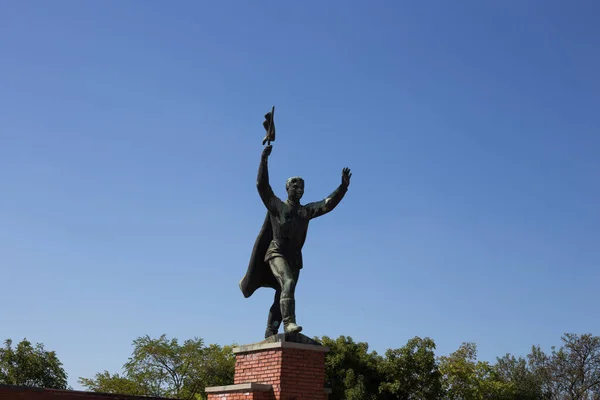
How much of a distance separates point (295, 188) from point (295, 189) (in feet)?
0.05

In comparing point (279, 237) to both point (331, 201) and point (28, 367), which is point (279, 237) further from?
point (28, 367)

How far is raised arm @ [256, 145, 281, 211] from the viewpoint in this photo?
1067cm

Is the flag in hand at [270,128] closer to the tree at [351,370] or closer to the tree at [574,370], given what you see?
the tree at [351,370]

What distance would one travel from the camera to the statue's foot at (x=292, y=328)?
9.90 meters

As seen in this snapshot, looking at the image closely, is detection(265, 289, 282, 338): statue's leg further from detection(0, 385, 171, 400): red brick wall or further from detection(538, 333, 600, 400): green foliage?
detection(538, 333, 600, 400): green foliage

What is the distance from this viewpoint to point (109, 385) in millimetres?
37625

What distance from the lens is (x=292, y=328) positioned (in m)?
9.91

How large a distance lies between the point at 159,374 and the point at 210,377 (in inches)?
130

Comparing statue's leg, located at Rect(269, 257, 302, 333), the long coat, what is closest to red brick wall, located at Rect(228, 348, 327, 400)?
statue's leg, located at Rect(269, 257, 302, 333)

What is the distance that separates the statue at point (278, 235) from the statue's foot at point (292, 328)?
0.41 metres

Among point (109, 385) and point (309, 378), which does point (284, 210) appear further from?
point (109, 385)

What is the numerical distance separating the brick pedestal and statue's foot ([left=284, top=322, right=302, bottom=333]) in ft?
0.35

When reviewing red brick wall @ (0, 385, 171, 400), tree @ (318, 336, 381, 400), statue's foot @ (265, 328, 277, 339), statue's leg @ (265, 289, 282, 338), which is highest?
tree @ (318, 336, 381, 400)

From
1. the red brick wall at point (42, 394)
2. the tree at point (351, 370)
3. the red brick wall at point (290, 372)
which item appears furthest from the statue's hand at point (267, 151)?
the tree at point (351, 370)
